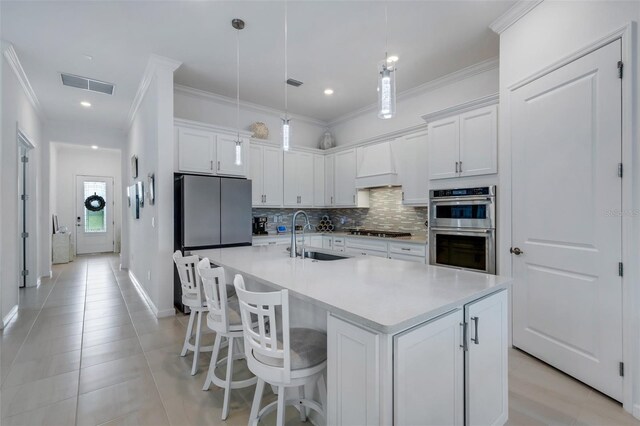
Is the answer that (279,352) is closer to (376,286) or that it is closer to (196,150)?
(376,286)

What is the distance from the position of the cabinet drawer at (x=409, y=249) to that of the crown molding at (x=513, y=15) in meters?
2.39

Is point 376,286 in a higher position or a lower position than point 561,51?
lower

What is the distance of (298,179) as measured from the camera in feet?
17.4

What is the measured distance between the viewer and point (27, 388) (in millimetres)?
2150

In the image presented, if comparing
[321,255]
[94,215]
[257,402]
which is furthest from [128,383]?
[94,215]

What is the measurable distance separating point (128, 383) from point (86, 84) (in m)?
4.04

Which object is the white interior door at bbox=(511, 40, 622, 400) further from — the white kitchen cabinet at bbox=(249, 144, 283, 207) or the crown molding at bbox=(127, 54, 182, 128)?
the crown molding at bbox=(127, 54, 182, 128)

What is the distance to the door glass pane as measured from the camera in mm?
8727

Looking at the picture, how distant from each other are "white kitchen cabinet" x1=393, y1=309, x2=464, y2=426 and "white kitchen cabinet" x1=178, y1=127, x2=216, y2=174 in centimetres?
361

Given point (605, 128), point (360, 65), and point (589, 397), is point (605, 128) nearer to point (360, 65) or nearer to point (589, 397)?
point (589, 397)

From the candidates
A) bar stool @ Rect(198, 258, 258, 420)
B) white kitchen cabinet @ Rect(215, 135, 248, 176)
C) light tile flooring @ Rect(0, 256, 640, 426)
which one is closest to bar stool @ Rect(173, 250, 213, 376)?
light tile flooring @ Rect(0, 256, 640, 426)

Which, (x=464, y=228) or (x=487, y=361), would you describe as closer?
(x=487, y=361)

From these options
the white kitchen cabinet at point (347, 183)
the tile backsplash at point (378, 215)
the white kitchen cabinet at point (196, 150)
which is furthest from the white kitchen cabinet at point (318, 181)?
the white kitchen cabinet at point (196, 150)

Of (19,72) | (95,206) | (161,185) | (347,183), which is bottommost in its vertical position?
(95,206)
